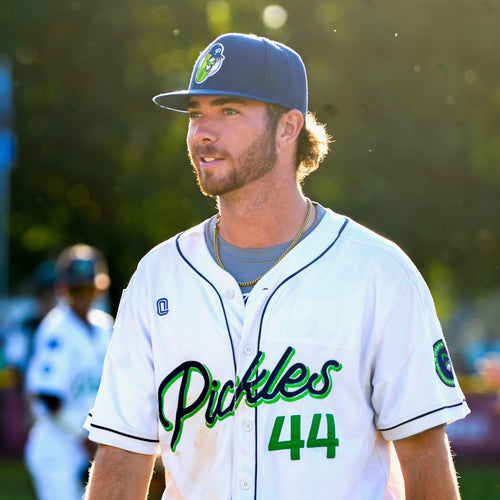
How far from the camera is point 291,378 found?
3381mm

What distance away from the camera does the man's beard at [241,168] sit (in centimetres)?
358

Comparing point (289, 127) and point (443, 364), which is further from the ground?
point (289, 127)

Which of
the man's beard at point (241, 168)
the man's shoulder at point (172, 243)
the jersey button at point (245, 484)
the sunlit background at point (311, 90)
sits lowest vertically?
the jersey button at point (245, 484)

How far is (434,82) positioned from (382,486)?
1841 cm

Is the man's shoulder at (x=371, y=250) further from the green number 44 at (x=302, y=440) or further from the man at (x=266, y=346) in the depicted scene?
the green number 44 at (x=302, y=440)

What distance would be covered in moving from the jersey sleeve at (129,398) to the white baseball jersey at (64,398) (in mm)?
4360

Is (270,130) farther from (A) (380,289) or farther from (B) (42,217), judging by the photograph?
(B) (42,217)

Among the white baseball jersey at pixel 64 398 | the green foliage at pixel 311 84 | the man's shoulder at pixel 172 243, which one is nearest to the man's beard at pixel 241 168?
the man's shoulder at pixel 172 243

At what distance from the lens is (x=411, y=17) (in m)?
19.6

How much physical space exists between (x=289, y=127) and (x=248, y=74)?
0.29m

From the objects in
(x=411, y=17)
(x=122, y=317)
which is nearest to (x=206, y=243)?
(x=122, y=317)

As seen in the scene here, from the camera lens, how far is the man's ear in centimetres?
376

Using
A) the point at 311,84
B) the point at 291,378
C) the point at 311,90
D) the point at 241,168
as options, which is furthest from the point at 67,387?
the point at 311,84

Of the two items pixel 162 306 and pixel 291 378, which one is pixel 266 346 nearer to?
pixel 291 378
